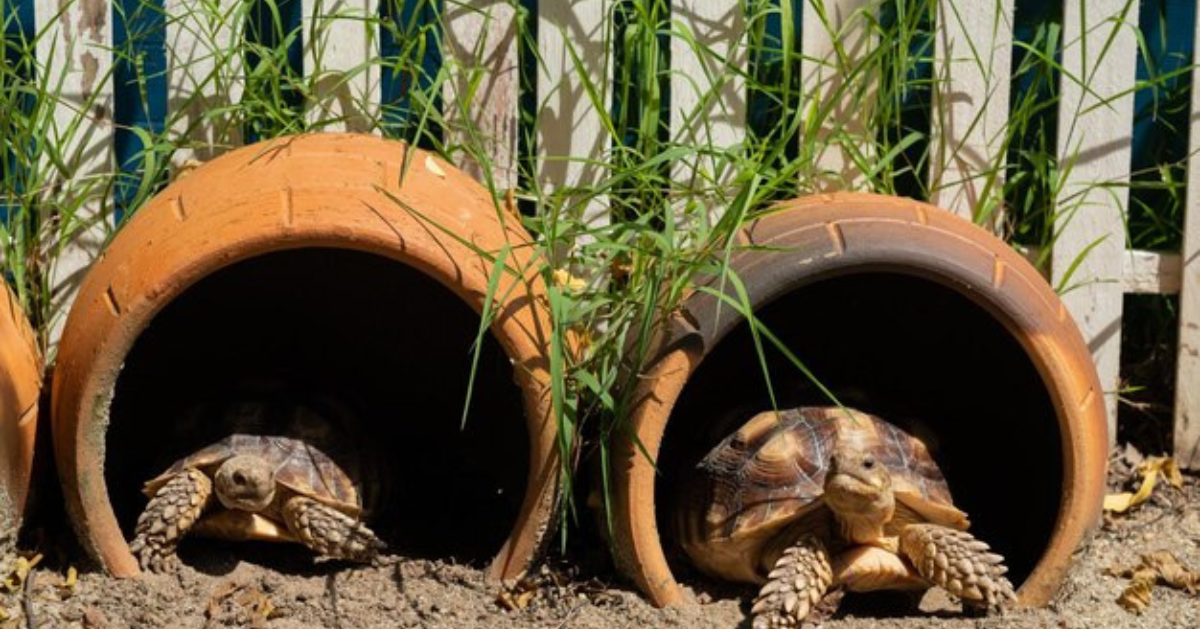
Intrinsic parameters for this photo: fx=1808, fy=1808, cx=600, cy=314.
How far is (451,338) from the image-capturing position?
418 cm

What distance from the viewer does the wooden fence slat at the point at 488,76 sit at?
409 cm

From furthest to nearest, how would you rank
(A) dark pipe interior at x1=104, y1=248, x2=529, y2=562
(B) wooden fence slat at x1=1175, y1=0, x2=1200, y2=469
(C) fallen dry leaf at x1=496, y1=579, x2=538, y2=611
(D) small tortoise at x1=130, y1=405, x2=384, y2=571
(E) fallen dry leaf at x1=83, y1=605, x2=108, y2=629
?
(B) wooden fence slat at x1=1175, y1=0, x2=1200, y2=469
(A) dark pipe interior at x1=104, y1=248, x2=529, y2=562
(D) small tortoise at x1=130, y1=405, x2=384, y2=571
(C) fallen dry leaf at x1=496, y1=579, x2=538, y2=611
(E) fallen dry leaf at x1=83, y1=605, x2=108, y2=629

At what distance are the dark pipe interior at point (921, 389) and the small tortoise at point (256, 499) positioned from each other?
69cm

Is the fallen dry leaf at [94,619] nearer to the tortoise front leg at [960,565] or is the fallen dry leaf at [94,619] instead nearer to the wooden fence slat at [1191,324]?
the tortoise front leg at [960,565]

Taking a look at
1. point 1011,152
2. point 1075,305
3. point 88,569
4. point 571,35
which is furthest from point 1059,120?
point 88,569

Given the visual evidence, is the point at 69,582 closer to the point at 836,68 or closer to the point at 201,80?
the point at 201,80

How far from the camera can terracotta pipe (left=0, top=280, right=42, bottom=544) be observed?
353 cm

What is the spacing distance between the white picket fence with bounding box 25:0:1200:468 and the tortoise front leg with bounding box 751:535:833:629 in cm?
101

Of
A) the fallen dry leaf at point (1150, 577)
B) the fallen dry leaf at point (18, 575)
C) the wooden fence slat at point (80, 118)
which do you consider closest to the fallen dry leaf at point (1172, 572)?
the fallen dry leaf at point (1150, 577)

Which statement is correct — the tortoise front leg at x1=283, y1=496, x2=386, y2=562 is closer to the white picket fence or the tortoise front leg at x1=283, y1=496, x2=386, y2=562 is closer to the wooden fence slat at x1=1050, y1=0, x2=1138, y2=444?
the white picket fence

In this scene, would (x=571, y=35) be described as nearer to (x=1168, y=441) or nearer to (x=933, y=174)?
(x=933, y=174)

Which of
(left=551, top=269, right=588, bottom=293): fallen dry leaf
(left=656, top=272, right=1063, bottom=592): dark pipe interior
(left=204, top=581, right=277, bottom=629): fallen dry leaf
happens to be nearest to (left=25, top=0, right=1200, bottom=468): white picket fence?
(left=551, top=269, right=588, bottom=293): fallen dry leaf

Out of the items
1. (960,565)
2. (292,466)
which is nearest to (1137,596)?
(960,565)

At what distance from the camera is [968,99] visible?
4172 millimetres
